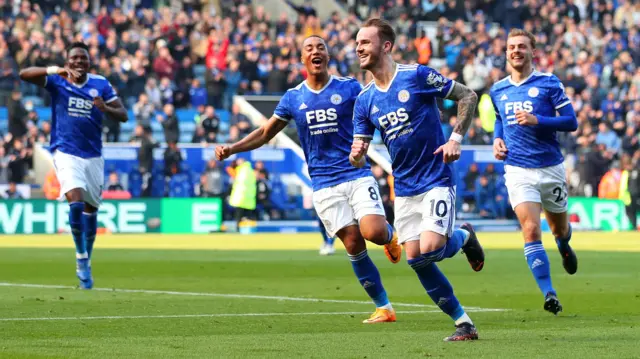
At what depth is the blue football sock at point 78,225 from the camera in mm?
14414

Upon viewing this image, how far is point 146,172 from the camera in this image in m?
32.3

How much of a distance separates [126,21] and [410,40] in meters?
10.1

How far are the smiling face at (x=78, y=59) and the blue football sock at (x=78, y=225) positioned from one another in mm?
1531

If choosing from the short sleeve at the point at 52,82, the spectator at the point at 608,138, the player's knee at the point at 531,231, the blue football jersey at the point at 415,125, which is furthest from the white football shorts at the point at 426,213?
the spectator at the point at 608,138

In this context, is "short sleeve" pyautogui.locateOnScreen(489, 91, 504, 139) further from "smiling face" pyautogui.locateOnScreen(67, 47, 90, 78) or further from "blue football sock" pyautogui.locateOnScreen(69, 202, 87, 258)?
"blue football sock" pyautogui.locateOnScreen(69, 202, 87, 258)

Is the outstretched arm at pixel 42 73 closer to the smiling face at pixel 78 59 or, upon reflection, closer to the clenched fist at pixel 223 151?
the smiling face at pixel 78 59

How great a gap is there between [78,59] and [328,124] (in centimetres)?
415

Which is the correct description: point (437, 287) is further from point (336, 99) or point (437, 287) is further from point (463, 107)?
point (336, 99)

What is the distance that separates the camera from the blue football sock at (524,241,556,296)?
11492 millimetres

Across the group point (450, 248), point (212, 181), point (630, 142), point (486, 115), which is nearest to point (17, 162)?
point (212, 181)

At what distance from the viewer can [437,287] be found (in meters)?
9.04

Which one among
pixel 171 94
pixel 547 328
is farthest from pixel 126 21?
pixel 547 328

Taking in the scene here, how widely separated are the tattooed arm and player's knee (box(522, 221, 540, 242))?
3.01m

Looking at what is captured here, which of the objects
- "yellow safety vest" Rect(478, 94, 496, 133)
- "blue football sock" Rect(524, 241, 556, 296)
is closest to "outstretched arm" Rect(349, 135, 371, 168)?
"blue football sock" Rect(524, 241, 556, 296)
